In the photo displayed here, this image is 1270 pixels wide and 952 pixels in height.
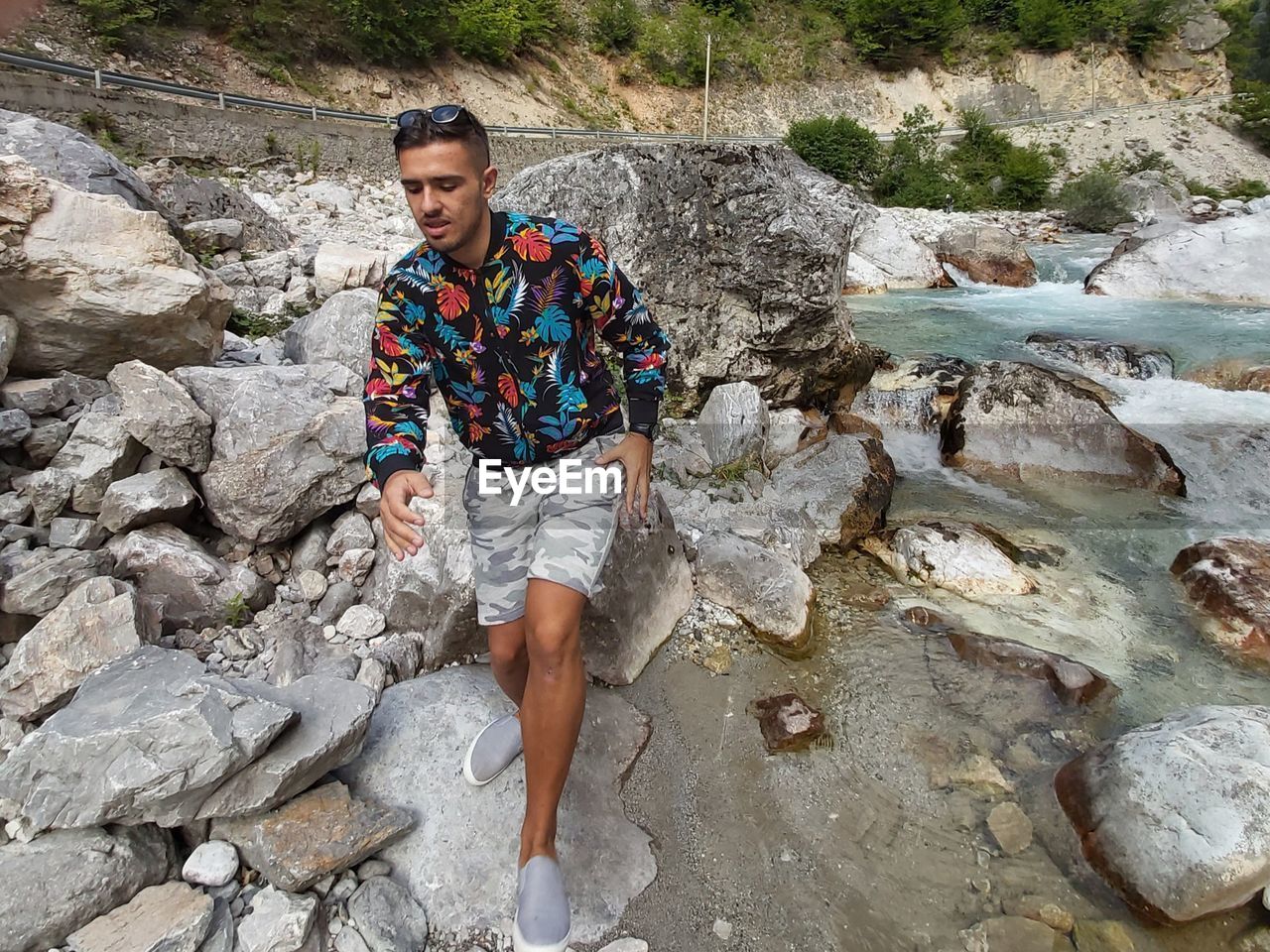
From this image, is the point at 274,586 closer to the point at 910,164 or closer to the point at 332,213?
the point at 332,213

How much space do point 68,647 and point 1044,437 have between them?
26.6 ft

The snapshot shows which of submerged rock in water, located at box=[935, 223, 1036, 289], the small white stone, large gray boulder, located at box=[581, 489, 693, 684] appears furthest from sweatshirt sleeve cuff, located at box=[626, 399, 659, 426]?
submerged rock in water, located at box=[935, 223, 1036, 289]

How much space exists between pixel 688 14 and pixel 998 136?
64.5 feet

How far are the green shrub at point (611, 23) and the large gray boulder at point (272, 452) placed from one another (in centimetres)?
3992

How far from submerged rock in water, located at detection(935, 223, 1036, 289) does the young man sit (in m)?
18.7

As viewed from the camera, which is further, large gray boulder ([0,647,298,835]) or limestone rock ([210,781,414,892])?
limestone rock ([210,781,414,892])

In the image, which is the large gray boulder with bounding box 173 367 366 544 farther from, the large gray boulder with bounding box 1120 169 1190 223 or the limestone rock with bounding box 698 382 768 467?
the large gray boulder with bounding box 1120 169 1190 223

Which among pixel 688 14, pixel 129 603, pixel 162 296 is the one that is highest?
pixel 688 14

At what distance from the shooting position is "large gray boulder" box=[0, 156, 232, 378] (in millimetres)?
3723

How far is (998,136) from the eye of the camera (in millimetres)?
33781

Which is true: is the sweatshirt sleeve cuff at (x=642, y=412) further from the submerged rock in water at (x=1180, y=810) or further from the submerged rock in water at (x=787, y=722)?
the submerged rock in water at (x=1180, y=810)

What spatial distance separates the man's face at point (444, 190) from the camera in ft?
6.28

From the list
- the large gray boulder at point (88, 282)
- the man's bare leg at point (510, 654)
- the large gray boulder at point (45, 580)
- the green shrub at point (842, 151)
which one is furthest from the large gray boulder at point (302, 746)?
the green shrub at point (842, 151)

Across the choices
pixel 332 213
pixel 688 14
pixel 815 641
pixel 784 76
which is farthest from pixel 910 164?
pixel 815 641
